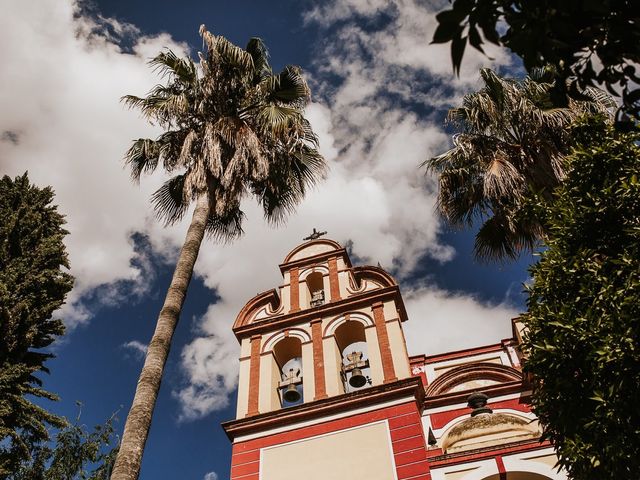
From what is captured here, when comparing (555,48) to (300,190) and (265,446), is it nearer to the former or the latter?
(300,190)

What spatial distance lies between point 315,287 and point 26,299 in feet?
26.8

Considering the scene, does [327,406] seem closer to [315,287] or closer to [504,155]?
[315,287]

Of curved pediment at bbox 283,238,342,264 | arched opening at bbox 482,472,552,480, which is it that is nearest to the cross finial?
curved pediment at bbox 283,238,342,264

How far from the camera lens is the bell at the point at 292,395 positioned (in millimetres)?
14969

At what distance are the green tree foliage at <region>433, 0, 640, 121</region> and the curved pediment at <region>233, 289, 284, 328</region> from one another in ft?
45.8

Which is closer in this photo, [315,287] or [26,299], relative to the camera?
[26,299]

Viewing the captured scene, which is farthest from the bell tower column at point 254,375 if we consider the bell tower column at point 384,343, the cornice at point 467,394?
the cornice at point 467,394

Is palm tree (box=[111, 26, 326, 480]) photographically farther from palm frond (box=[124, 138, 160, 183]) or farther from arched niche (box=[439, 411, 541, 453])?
arched niche (box=[439, 411, 541, 453])

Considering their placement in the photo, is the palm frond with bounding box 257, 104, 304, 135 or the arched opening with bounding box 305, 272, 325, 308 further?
the arched opening with bounding box 305, 272, 325, 308

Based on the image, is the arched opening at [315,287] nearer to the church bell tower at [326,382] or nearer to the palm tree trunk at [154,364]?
the church bell tower at [326,382]

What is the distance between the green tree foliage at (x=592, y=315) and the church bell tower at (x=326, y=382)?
5.38 metres

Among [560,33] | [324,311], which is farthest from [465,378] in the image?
[560,33]

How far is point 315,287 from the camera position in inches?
717

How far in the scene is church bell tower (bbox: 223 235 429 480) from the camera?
41.7 feet
